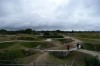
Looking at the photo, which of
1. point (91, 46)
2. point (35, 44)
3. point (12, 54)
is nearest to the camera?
point (12, 54)

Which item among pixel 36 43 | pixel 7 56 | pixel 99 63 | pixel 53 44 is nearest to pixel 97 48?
pixel 53 44

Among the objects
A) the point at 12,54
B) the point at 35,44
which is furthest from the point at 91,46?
the point at 12,54

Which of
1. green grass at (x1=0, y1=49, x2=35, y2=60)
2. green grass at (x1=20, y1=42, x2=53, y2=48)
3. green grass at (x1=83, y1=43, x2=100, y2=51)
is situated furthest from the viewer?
green grass at (x1=20, y1=42, x2=53, y2=48)

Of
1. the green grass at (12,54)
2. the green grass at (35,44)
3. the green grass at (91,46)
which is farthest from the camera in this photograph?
the green grass at (35,44)

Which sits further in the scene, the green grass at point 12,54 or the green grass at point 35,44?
the green grass at point 35,44

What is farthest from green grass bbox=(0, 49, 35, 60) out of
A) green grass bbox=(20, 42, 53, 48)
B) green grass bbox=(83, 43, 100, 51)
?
green grass bbox=(83, 43, 100, 51)

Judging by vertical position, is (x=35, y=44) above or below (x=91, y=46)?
above

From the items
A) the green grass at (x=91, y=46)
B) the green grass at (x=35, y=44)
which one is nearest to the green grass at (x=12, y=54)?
the green grass at (x=35, y=44)

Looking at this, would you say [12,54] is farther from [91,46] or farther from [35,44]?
[91,46]

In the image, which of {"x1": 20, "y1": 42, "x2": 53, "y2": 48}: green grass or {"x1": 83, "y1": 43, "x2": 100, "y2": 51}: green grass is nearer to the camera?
{"x1": 83, "y1": 43, "x2": 100, "y2": 51}: green grass

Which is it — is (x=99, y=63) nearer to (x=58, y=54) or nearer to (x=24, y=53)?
(x=58, y=54)

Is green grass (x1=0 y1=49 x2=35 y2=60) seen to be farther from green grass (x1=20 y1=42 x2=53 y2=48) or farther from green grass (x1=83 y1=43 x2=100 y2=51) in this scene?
green grass (x1=83 y1=43 x2=100 y2=51)

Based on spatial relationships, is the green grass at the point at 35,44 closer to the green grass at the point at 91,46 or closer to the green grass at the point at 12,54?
the green grass at the point at 91,46

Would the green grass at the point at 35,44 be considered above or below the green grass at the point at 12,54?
above
